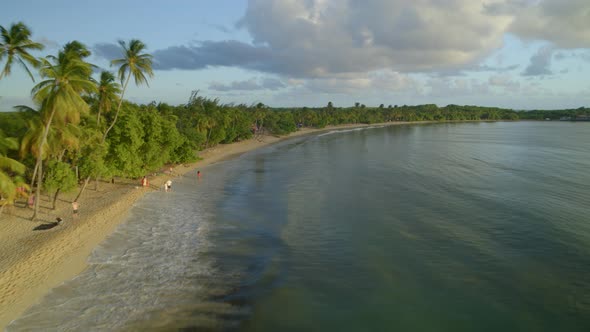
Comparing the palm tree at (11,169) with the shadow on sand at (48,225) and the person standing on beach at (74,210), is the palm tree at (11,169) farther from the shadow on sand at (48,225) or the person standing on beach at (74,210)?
the person standing on beach at (74,210)

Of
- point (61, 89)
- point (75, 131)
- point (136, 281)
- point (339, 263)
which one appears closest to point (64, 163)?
point (75, 131)

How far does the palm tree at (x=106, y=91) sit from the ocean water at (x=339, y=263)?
9944mm

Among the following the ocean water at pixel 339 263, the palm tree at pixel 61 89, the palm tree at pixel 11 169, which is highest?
the palm tree at pixel 61 89

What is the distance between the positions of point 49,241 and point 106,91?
53.1 feet

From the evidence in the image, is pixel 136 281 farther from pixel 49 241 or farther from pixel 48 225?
pixel 48 225

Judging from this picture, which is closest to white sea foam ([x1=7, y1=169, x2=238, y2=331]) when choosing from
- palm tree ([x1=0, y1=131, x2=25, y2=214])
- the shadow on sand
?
the shadow on sand

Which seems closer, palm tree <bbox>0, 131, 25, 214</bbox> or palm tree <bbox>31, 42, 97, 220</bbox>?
palm tree <bbox>0, 131, 25, 214</bbox>

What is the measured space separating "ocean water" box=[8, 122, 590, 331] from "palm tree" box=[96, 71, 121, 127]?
9944 millimetres

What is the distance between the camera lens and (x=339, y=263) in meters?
19.9

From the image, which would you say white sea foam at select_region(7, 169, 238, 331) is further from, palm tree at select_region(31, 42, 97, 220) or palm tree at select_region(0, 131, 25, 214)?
palm tree at select_region(31, 42, 97, 220)

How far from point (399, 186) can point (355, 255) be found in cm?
2004

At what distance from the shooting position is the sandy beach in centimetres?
1551

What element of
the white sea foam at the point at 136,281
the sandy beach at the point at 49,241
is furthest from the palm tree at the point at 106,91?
the white sea foam at the point at 136,281

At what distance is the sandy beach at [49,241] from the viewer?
15.5 meters
